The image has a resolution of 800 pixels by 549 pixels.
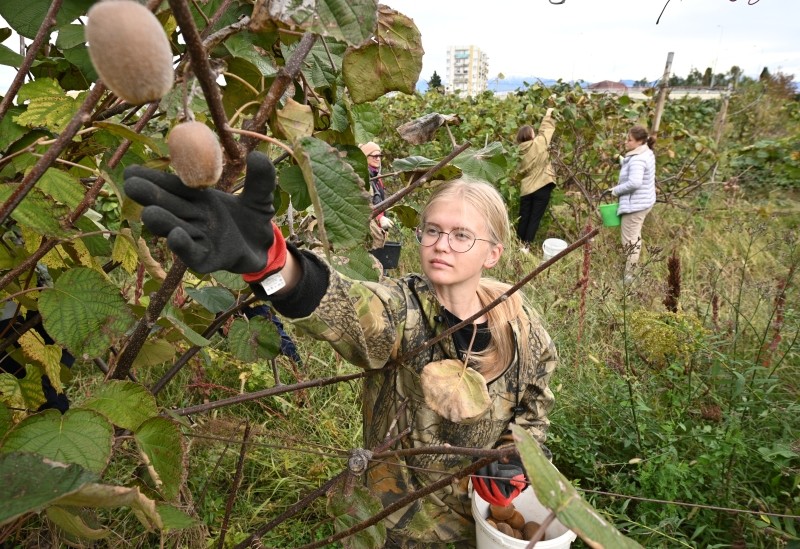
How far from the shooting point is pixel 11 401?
0.90 metres

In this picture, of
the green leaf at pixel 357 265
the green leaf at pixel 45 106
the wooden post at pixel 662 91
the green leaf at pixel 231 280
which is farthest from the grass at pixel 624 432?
the wooden post at pixel 662 91

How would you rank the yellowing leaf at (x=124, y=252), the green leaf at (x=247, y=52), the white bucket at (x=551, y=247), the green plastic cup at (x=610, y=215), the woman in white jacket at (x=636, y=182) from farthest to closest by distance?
1. the green plastic cup at (x=610, y=215)
2. the woman in white jacket at (x=636, y=182)
3. the white bucket at (x=551, y=247)
4. the yellowing leaf at (x=124, y=252)
5. the green leaf at (x=247, y=52)

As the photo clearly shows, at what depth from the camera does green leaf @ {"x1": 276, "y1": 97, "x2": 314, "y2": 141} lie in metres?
0.72

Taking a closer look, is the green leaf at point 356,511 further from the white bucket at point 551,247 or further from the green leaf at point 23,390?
the white bucket at point 551,247

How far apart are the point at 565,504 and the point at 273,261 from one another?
0.53 metres

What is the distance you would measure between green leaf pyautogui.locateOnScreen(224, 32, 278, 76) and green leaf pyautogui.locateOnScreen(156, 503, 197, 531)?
63cm

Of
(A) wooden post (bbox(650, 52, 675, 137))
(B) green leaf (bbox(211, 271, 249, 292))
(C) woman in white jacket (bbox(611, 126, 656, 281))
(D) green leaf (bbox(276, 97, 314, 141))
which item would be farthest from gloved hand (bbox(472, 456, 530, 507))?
(A) wooden post (bbox(650, 52, 675, 137))

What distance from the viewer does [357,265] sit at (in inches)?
39.9

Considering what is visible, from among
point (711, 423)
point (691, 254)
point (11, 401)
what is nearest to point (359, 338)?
point (11, 401)

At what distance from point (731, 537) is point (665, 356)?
2.78 ft

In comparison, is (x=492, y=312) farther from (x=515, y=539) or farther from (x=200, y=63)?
(x=200, y=63)

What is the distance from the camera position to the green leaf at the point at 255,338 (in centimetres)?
114

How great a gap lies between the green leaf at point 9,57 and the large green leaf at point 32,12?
9cm

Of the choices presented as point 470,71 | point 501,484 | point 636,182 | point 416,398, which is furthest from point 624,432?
point 470,71
